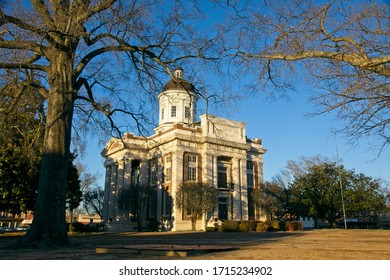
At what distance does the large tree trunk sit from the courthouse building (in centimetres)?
2471

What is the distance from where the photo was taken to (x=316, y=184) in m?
40.8

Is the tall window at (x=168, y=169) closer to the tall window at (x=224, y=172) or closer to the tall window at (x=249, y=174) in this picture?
the tall window at (x=224, y=172)

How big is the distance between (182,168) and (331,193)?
17674mm

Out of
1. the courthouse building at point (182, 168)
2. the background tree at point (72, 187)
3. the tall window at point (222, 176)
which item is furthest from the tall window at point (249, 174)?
the background tree at point (72, 187)

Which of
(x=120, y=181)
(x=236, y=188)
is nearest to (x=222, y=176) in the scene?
(x=236, y=188)

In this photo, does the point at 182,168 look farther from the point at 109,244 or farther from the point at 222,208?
the point at 109,244

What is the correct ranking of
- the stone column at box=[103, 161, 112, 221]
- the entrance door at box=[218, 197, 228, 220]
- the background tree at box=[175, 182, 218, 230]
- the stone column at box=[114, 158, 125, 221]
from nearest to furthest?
1. the background tree at box=[175, 182, 218, 230]
2. the entrance door at box=[218, 197, 228, 220]
3. the stone column at box=[114, 158, 125, 221]
4. the stone column at box=[103, 161, 112, 221]

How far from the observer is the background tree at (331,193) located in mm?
39750

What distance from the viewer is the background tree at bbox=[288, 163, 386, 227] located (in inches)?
1565

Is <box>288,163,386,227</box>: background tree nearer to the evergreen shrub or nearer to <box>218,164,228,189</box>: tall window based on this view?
<box>218,164,228,189</box>: tall window

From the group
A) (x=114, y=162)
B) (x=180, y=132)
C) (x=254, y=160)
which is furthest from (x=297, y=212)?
(x=114, y=162)

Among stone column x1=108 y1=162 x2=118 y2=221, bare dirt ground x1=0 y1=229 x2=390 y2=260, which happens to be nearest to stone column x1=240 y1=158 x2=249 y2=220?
stone column x1=108 y1=162 x2=118 y2=221
